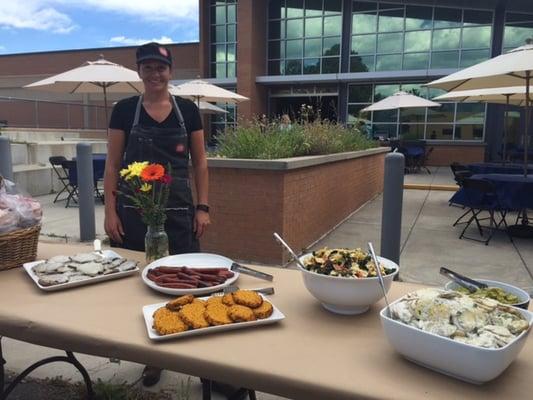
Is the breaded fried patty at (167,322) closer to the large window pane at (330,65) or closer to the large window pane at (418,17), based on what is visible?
the large window pane at (418,17)

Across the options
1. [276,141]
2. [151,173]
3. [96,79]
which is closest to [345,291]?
[151,173]

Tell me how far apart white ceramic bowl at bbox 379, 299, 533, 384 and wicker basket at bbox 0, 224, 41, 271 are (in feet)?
5.56

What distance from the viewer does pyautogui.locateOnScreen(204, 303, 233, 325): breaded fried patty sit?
1521mm

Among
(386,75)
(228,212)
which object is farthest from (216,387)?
(386,75)

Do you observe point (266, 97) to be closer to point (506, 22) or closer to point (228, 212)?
point (506, 22)

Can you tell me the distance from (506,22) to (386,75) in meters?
5.10

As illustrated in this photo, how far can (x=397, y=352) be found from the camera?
137 centimetres

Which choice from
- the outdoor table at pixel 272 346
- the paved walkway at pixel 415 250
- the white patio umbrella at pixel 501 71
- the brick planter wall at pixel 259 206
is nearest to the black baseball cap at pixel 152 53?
the outdoor table at pixel 272 346

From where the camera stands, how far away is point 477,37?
19.1 metres

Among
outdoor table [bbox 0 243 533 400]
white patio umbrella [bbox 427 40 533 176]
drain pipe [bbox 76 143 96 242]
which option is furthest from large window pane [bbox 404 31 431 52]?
outdoor table [bbox 0 243 533 400]

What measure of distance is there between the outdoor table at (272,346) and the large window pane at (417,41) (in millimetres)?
20354

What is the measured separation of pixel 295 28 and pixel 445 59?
7.34m

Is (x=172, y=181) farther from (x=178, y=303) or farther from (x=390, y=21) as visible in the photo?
(x=390, y=21)

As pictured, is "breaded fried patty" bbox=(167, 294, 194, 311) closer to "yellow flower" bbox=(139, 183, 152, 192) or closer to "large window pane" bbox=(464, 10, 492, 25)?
"yellow flower" bbox=(139, 183, 152, 192)
